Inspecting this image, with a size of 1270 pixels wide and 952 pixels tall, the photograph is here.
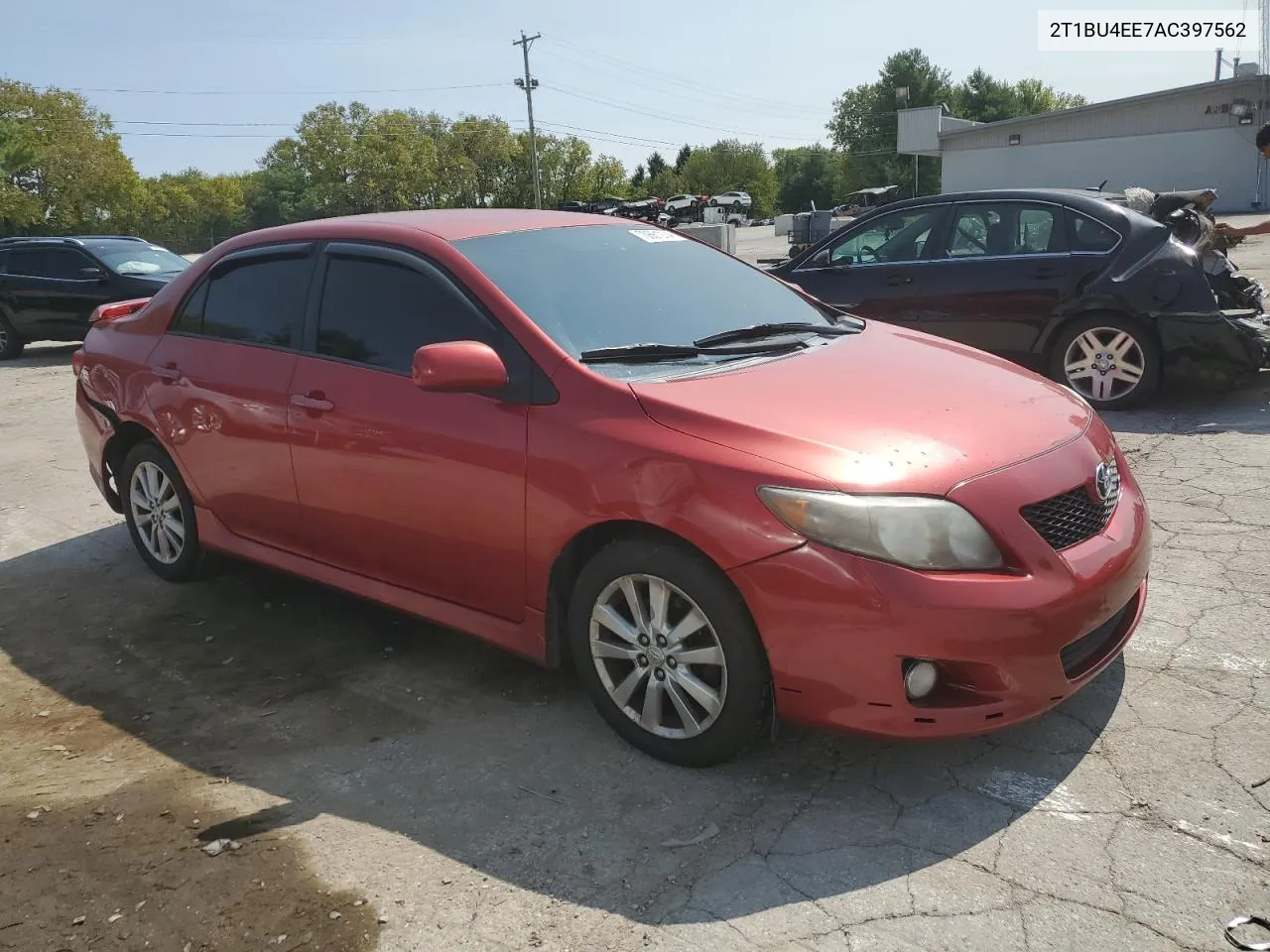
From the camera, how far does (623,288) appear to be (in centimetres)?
386

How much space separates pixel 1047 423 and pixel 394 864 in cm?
235

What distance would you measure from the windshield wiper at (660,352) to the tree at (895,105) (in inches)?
3610

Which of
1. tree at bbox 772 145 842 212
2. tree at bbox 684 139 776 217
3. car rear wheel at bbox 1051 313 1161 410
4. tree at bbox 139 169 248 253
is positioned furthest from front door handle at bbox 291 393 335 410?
tree at bbox 684 139 776 217

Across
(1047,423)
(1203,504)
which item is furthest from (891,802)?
(1203,504)

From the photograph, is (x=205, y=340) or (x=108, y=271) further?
(x=108, y=271)

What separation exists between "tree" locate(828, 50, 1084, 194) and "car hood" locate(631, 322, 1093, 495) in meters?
91.6

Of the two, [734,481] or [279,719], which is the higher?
[734,481]

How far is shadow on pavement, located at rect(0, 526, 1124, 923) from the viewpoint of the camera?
9.02 ft

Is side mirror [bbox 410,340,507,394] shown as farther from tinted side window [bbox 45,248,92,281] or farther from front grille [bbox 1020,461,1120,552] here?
tinted side window [bbox 45,248,92,281]

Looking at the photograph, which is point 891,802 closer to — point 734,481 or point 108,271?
point 734,481

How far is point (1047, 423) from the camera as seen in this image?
3334mm

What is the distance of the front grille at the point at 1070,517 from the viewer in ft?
9.72

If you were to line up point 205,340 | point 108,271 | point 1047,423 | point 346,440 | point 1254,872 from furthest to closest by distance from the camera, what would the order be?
point 108,271 < point 205,340 < point 346,440 < point 1047,423 < point 1254,872

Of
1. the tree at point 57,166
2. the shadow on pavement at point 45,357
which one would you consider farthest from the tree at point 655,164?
the shadow on pavement at point 45,357
